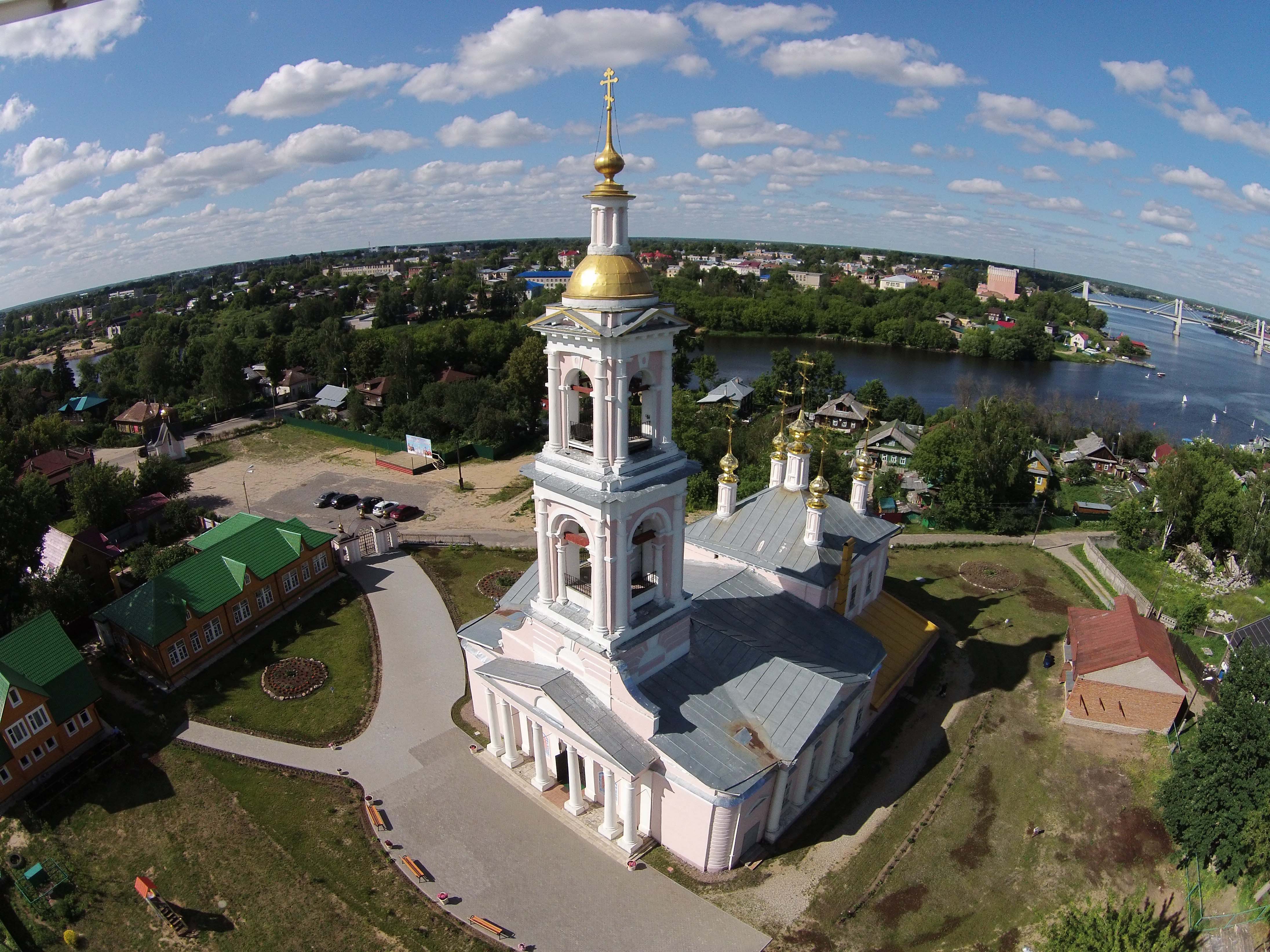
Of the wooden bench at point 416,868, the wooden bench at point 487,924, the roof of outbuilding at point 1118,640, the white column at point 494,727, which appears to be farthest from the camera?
the roof of outbuilding at point 1118,640

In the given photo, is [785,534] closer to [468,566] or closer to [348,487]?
[468,566]

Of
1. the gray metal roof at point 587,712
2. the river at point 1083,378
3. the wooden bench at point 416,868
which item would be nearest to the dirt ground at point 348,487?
the gray metal roof at point 587,712

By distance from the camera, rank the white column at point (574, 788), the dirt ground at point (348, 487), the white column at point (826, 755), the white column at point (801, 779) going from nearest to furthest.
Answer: the white column at point (574, 788) → the white column at point (801, 779) → the white column at point (826, 755) → the dirt ground at point (348, 487)

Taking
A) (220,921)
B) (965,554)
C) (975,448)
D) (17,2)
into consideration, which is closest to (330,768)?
(220,921)

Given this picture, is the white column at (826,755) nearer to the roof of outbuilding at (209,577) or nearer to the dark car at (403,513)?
the roof of outbuilding at (209,577)

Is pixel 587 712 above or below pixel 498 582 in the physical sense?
above

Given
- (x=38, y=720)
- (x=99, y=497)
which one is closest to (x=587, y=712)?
(x=38, y=720)

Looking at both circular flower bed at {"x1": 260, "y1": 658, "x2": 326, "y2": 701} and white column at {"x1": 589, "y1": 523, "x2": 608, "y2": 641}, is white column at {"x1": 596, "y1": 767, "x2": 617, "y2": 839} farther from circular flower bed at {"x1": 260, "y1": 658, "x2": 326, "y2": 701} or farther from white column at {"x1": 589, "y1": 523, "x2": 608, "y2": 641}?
circular flower bed at {"x1": 260, "y1": 658, "x2": 326, "y2": 701}

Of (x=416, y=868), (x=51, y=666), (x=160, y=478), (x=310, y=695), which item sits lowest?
(x=416, y=868)
